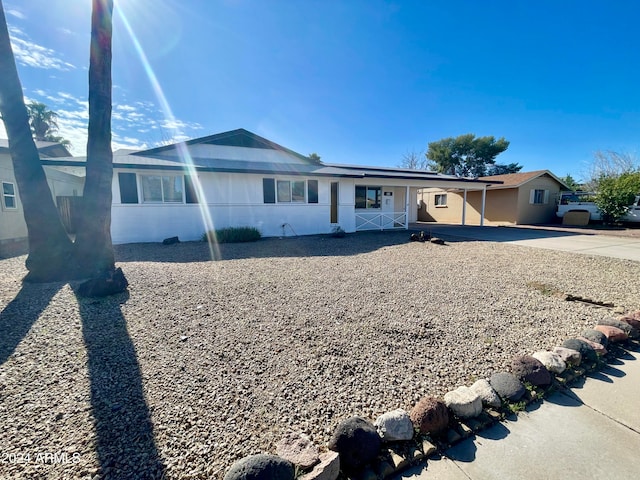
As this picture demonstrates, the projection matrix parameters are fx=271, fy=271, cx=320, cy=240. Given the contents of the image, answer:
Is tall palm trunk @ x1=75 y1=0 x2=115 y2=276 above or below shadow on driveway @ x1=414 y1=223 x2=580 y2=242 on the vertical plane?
above

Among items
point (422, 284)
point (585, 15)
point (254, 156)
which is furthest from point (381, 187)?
point (422, 284)

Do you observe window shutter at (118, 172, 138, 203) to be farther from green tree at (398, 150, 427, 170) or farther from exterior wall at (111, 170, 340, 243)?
green tree at (398, 150, 427, 170)

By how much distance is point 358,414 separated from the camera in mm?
2047

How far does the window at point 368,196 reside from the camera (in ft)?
50.0

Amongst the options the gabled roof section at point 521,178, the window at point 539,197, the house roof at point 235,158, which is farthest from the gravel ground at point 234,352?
the window at point 539,197

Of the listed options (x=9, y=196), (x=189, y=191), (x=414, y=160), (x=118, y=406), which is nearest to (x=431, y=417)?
(x=118, y=406)

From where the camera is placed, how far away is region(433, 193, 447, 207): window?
67.5ft

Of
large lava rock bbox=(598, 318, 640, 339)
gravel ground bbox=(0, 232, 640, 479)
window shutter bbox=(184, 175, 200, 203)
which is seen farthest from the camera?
window shutter bbox=(184, 175, 200, 203)

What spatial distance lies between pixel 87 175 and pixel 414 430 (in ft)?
22.3

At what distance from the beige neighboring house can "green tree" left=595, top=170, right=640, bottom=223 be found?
2.97m

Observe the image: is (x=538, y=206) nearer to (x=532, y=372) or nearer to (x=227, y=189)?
(x=227, y=189)

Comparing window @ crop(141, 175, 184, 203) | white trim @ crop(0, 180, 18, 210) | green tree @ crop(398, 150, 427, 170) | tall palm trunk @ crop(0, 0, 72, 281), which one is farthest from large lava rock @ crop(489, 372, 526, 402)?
green tree @ crop(398, 150, 427, 170)

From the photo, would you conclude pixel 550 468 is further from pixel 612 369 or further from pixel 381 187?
pixel 381 187

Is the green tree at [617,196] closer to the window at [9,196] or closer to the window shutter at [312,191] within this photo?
the window shutter at [312,191]
